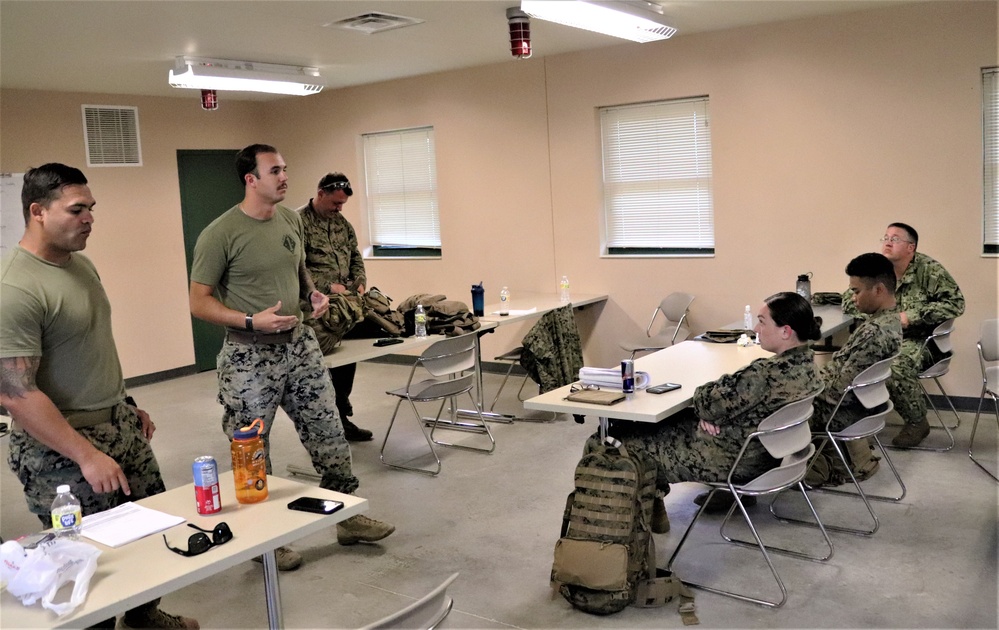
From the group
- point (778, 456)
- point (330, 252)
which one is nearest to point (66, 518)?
point (778, 456)

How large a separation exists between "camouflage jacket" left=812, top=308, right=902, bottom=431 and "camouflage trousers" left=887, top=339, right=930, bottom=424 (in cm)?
102

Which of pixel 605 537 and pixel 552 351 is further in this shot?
pixel 552 351

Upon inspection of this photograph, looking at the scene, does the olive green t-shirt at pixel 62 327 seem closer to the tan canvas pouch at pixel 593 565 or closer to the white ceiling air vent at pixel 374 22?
the tan canvas pouch at pixel 593 565

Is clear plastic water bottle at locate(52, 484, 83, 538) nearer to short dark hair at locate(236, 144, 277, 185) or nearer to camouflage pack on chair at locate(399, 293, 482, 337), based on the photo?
short dark hair at locate(236, 144, 277, 185)

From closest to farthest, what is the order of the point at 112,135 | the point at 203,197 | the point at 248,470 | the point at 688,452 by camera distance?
the point at 248,470 < the point at 688,452 < the point at 112,135 < the point at 203,197

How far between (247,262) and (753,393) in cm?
215

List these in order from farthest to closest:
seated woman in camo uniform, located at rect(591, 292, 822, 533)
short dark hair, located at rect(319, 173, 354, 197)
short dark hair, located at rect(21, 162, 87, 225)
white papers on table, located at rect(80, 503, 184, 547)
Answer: short dark hair, located at rect(319, 173, 354, 197) → seated woman in camo uniform, located at rect(591, 292, 822, 533) → short dark hair, located at rect(21, 162, 87, 225) → white papers on table, located at rect(80, 503, 184, 547)

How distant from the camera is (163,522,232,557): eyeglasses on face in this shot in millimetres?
2180

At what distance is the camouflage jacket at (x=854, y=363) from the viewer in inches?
163

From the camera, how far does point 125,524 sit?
240cm

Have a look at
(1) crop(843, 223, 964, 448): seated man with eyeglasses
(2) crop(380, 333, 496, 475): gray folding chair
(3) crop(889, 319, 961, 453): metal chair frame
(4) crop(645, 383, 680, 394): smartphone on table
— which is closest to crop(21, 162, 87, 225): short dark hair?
(4) crop(645, 383, 680, 394): smartphone on table

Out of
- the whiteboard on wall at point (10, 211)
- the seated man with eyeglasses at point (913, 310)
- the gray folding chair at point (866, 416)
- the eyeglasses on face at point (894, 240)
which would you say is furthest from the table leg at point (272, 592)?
the whiteboard on wall at point (10, 211)

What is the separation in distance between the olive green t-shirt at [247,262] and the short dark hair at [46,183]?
992mm

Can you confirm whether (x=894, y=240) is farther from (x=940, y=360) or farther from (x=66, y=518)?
(x=66, y=518)
